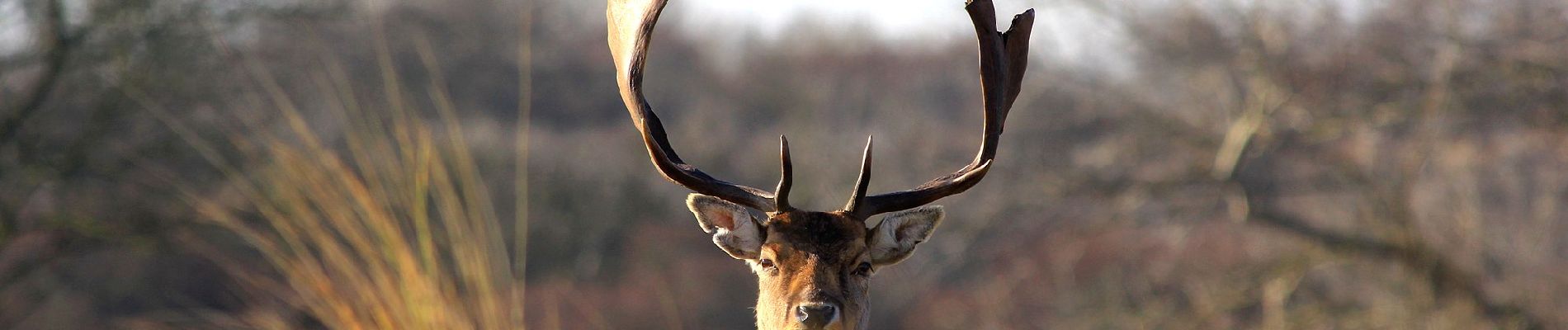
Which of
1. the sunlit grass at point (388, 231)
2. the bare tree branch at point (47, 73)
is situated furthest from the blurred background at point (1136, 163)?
the sunlit grass at point (388, 231)

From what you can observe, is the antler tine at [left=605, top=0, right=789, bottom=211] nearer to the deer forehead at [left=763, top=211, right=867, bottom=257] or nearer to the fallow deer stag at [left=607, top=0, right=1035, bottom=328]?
the fallow deer stag at [left=607, top=0, right=1035, bottom=328]

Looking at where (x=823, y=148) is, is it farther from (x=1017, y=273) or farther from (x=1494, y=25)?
(x=1494, y=25)

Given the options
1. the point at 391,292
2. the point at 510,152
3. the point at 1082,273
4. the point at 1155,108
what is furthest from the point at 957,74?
the point at 391,292

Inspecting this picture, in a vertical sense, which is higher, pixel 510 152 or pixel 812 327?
pixel 510 152

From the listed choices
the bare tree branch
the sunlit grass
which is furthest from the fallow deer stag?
the bare tree branch

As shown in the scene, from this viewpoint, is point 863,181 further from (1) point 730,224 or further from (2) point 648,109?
(2) point 648,109

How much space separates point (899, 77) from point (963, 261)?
69.0 ft

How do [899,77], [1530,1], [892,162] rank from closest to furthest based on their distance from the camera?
[1530,1] → [892,162] → [899,77]

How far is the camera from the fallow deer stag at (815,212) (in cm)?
492

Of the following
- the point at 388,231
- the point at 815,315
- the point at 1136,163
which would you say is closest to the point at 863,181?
the point at 815,315

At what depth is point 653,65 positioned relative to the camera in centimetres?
4338

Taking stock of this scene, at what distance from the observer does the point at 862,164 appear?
507cm

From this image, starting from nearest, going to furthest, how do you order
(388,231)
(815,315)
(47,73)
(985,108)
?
1. (815,315)
2. (388,231)
3. (985,108)
4. (47,73)

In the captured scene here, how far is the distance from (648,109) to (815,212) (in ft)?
2.14
